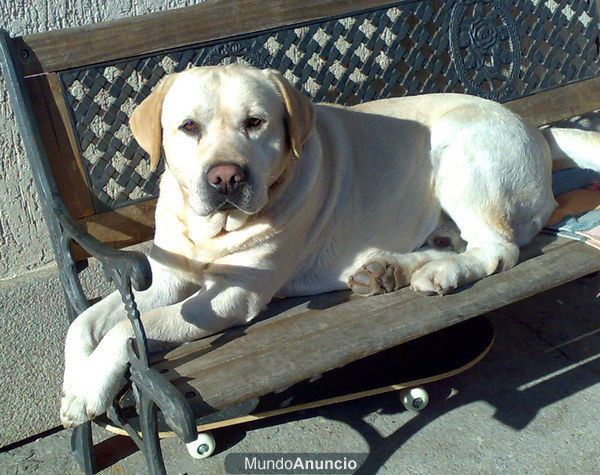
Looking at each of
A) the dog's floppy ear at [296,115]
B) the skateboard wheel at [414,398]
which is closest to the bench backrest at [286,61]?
the dog's floppy ear at [296,115]

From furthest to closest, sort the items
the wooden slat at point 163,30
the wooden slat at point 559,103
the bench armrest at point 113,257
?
the wooden slat at point 559,103, the wooden slat at point 163,30, the bench armrest at point 113,257

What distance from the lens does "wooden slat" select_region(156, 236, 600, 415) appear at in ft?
7.31

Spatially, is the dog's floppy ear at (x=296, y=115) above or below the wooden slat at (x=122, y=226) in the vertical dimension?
above

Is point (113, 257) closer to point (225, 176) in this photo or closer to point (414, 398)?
point (225, 176)

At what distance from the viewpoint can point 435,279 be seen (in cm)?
274

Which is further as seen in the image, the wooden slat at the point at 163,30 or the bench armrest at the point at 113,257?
the wooden slat at the point at 163,30

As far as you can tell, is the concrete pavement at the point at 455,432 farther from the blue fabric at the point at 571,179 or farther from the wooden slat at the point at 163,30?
the wooden slat at the point at 163,30

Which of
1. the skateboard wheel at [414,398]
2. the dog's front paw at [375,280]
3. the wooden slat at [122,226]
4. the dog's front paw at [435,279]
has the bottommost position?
the skateboard wheel at [414,398]

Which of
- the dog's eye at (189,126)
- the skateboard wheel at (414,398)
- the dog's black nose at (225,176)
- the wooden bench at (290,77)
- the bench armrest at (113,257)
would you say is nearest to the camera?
the bench armrest at (113,257)

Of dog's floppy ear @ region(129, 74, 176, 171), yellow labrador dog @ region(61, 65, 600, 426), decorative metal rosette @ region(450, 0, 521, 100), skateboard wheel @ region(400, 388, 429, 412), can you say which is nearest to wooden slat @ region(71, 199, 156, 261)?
yellow labrador dog @ region(61, 65, 600, 426)

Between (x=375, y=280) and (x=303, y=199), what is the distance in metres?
0.42

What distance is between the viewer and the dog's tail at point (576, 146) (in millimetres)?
3568

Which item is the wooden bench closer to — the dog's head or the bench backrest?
the bench backrest

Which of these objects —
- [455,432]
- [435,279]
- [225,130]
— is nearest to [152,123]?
[225,130]
